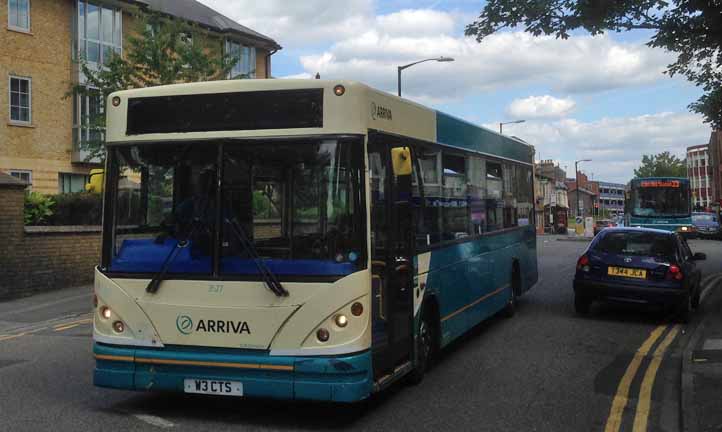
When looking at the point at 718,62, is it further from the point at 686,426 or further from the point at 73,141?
the point at 73,141

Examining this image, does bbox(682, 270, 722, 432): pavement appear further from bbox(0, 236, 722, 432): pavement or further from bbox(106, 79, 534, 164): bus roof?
Result: bbox(106, 79, 534, 164): bus roof

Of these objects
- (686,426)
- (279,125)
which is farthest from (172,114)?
(686,426)

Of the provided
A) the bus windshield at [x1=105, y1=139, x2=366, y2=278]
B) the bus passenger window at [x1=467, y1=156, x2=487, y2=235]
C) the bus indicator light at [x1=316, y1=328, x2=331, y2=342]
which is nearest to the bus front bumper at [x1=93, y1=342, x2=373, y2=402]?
the bus indicator light at [x1=316, y1=328, x2=331, y2=342]

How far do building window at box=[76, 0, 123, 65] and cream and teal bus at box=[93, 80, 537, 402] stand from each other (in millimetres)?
→ 24748

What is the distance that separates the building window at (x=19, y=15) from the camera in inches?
1071

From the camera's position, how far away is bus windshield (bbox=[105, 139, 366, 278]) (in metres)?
5.90

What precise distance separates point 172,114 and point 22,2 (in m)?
24.8

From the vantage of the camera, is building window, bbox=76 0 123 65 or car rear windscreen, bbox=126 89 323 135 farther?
building window, bbox=76 0 123 65

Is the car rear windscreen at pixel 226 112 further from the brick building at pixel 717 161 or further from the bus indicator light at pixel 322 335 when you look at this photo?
the brick building at pixel 717 161

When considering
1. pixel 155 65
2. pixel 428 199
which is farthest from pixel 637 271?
pixel 155 65

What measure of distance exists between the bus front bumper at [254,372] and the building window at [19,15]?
81.8 feet

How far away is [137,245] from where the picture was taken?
632 centimetres

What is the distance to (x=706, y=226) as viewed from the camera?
50812mm

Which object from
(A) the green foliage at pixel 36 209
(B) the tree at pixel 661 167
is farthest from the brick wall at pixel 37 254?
(B) the tree at pixel 661 167
